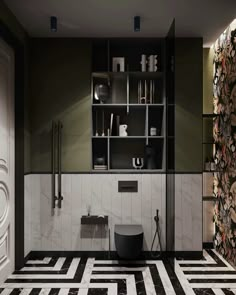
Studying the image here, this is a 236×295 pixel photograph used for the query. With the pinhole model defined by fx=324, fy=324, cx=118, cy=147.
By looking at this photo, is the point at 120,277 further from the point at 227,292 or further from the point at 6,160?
the point at 6,160

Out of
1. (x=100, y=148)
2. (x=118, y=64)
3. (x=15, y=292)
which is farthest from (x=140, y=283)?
(x=118, y=64)

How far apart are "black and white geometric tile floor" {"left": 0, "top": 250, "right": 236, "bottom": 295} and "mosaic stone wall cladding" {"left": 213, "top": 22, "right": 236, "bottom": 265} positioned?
1.07 ft

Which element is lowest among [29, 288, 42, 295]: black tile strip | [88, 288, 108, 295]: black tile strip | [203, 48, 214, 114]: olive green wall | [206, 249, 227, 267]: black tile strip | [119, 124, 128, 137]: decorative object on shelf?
[206, 249, 227, 267]: black tile strip

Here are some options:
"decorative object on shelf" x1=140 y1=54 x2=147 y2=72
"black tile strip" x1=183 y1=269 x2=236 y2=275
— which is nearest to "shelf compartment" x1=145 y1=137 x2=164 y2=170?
"decorative object on shelf" x1=140 y1=54 x2=147 y2=72

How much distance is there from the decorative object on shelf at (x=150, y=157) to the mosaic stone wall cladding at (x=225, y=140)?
0.81 metres

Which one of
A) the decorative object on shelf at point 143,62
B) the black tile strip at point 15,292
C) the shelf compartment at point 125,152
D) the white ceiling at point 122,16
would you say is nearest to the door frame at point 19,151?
the white ceiling at point 122,16

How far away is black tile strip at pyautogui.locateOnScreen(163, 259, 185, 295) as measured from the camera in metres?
2.96

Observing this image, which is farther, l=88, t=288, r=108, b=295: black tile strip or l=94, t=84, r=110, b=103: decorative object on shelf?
l=94, t=84, r=110, b=103: decorative object on shelf

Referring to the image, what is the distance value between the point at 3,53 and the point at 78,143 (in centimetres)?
132

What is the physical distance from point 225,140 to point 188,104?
62 cm

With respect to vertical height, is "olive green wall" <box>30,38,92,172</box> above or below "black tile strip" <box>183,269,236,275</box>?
above

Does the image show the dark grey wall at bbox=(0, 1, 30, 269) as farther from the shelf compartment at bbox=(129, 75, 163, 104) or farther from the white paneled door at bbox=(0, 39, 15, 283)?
the shelf compartment at bbox=(129, 75, 163, 104)

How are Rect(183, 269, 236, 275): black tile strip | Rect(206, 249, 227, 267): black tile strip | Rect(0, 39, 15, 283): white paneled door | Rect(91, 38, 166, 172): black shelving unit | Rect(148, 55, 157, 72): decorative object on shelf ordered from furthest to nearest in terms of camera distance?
Rect(91, 38, 166, 172): black shelving unit < Rect(148, 55, 157, 72): decorative object on shelf < Rect(206, 249, 227, 267): black tile strip < Rect(183, 269, 236, 275): black tile strip < Rect(0, 39, 15, 283): white paneled door

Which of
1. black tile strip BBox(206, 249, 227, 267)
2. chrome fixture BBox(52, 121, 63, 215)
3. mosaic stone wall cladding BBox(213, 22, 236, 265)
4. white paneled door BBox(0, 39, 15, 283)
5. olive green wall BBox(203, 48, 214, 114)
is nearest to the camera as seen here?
white paneled door BBox(0, 39, 15, 283)
